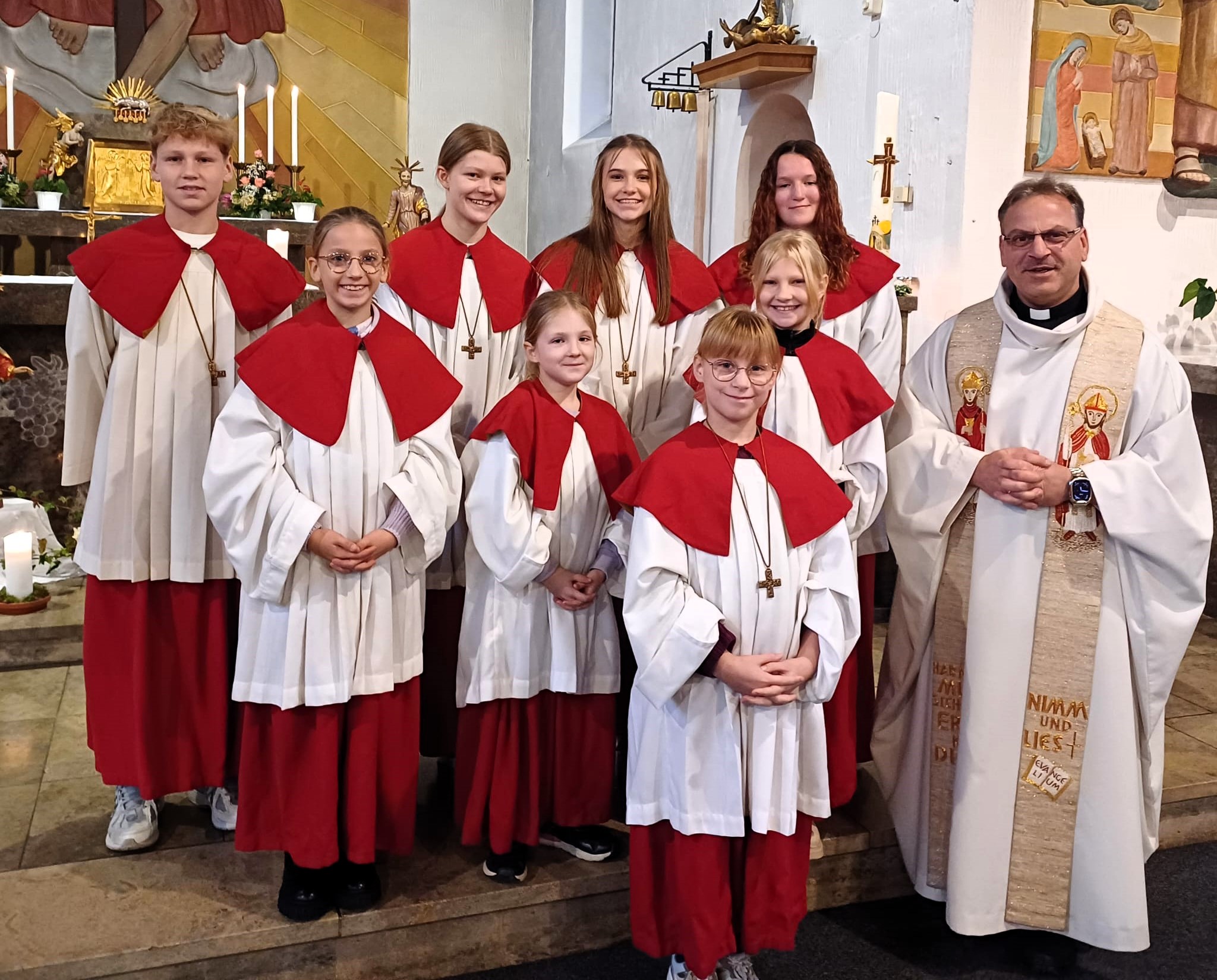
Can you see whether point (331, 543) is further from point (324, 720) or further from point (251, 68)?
point (251, 68)

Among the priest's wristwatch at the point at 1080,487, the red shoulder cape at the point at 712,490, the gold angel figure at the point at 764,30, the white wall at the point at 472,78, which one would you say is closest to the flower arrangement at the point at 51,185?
the white wall at the point at 472,78

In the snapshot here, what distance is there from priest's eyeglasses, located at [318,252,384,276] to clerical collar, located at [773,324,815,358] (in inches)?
40.7

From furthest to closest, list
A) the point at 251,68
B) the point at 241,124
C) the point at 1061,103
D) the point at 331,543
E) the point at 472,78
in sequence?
1. the point at 472,78
2. the point at 251,68
3. the point at 241,124
4. the point at 1061,103
5. the point at 331,543

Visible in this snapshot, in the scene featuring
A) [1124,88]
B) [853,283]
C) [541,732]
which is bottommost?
[541,732]

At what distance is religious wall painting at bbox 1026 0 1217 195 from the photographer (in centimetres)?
514

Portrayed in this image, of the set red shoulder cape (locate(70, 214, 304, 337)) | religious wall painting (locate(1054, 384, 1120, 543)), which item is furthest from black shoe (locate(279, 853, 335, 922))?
religious wall painting (locate(1054, 384, 1120, 543))

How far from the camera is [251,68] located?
980cm

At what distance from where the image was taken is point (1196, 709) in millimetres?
4637

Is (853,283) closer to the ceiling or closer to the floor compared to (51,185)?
closer to the floor

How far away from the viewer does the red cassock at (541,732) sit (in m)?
2.85

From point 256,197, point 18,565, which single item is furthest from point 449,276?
point 256,197

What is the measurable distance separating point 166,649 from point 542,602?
104 cm

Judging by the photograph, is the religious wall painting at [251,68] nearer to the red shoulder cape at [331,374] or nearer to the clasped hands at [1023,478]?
the red shoulder cape at [331,374]

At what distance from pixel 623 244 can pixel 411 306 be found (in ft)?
2.08
